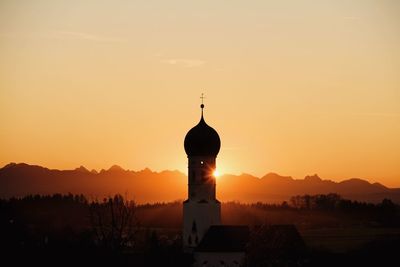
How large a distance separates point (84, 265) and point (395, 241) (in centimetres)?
4081

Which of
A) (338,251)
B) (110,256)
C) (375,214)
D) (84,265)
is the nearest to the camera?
(110,256)

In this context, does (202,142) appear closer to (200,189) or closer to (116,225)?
(200,189)

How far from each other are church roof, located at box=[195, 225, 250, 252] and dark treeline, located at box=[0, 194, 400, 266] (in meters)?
1.94

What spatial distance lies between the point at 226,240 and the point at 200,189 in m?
4.73

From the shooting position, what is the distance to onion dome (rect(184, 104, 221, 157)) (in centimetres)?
8331

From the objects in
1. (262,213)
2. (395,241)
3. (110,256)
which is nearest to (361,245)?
(395,241)

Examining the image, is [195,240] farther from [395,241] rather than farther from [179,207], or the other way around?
[179,207]

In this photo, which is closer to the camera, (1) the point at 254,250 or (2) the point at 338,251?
(1) the point at 254,250

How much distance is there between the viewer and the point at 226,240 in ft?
262

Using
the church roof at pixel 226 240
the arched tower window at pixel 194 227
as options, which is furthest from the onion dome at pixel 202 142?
the church roof at pixel 226 240

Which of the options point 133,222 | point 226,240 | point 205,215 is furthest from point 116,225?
point 133,222

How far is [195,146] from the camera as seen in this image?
8350 cm

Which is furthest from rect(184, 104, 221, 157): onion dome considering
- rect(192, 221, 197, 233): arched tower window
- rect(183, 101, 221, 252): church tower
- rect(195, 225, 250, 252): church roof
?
rect(195, 225, 250, 252): church roof

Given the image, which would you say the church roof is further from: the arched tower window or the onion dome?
the onion dome
